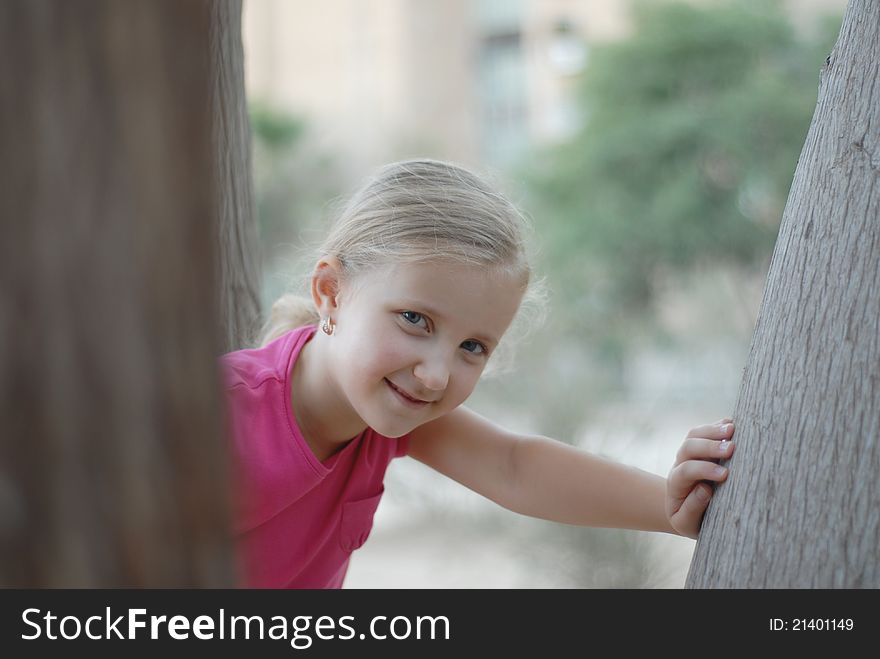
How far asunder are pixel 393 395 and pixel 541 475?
29cm

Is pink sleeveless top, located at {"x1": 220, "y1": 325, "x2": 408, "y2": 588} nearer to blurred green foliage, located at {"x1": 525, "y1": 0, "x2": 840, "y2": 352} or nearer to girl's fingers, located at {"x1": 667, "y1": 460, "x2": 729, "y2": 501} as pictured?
girl's fingers, located at {"x1": 667, "y1": 460, "x2": 729, "y2": 501}

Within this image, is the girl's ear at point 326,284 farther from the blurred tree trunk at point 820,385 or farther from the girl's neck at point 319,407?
the blurred tree trunk at point 820,385

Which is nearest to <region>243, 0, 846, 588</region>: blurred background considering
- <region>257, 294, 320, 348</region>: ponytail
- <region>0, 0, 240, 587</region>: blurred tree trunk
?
<region>257, 294, 320, 348</region>: ponytail

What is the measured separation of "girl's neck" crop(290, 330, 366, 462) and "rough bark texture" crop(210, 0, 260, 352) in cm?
21

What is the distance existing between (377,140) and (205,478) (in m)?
16.3

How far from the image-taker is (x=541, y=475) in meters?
1.59

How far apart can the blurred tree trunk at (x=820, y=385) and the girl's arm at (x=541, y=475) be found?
10.2 inches

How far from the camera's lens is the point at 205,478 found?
67cm

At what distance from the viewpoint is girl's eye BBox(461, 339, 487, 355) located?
4.83 feet

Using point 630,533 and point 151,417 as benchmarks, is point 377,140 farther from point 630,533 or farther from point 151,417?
point 151,417

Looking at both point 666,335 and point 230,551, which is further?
point 666,335

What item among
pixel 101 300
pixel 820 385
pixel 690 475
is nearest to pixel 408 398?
pixel 690 475
